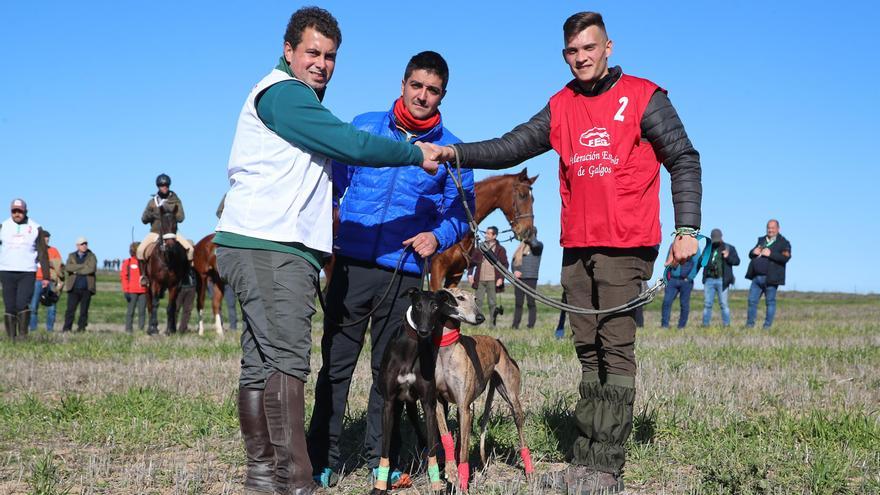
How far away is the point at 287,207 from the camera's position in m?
4.46

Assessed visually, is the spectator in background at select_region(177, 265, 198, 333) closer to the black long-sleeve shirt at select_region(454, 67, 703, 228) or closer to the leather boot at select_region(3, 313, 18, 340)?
the leather boot at select_region(3, 313, 18, 340)

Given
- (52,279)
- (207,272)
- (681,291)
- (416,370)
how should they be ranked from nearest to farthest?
(416,370)
(207,272)
(681,291)
(52,279)

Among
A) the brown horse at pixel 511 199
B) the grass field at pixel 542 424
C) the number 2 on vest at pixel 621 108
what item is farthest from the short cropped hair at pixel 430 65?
the brown horse at pixel 511 199

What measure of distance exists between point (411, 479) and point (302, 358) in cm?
145

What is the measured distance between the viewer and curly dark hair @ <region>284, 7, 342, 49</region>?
4.51 m

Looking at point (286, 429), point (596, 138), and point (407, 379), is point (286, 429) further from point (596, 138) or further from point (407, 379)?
point (596, 138)

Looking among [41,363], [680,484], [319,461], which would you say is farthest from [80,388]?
[680,484]

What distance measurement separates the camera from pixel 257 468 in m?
4.76

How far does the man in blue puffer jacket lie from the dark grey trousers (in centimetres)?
89

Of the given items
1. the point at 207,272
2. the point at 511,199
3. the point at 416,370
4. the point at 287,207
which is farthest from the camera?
the point at 207,272

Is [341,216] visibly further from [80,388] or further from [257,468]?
[80,388]

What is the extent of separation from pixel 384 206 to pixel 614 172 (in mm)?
1494

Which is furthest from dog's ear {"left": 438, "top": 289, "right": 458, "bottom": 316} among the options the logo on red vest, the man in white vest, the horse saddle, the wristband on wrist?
the horse saddle

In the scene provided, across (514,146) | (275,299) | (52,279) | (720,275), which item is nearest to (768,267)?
(720,275)
